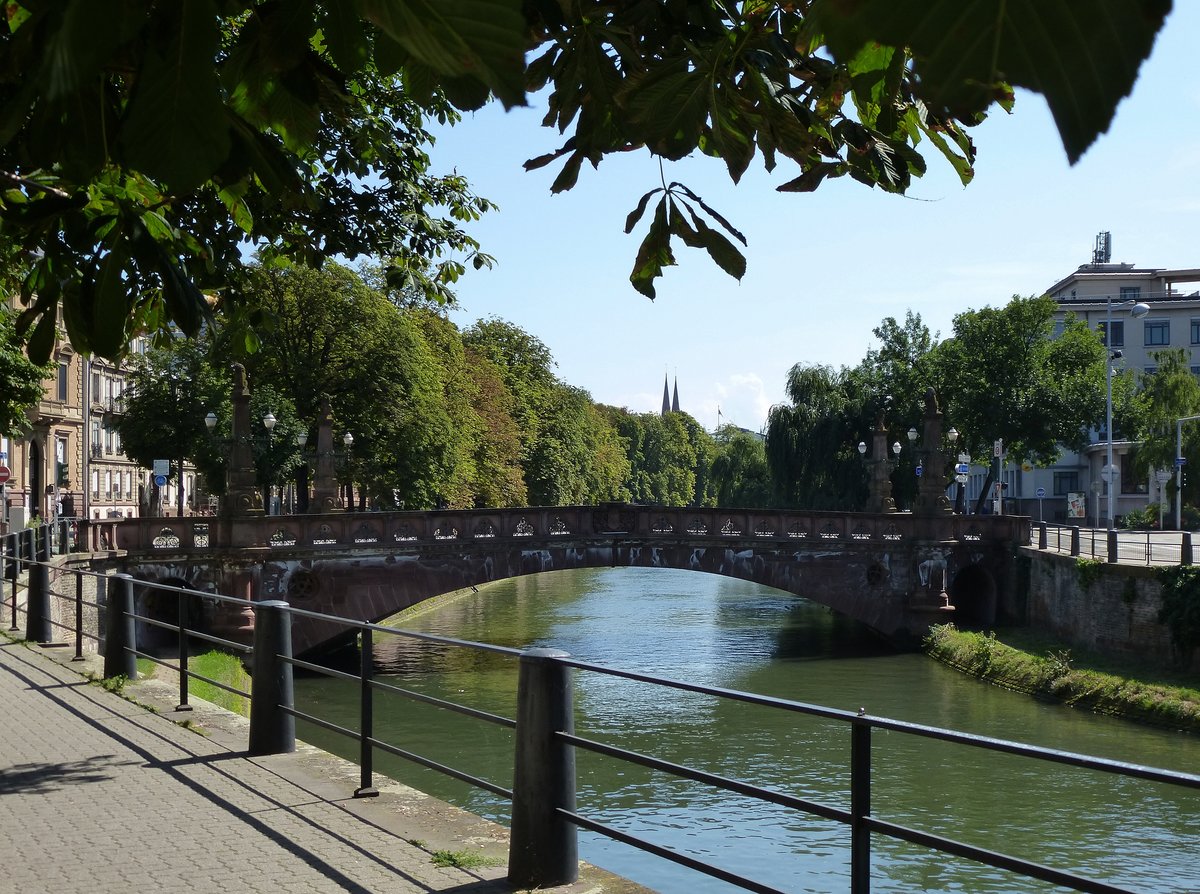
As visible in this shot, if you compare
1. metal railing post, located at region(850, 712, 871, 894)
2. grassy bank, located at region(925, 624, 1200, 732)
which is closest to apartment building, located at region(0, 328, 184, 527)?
grassy bank, located at region(925, 624, 1200, 732)

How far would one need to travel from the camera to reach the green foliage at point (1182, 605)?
27453mm

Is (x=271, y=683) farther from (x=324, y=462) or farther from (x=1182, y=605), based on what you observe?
(x=324, y=462)

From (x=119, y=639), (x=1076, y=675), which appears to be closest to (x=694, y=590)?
(x=1076, y=675)

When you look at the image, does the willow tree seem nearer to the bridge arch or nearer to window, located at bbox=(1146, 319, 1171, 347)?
the bridge arch

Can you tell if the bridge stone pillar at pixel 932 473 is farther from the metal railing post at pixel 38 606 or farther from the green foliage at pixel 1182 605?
the metal railing post at pixel 38 606

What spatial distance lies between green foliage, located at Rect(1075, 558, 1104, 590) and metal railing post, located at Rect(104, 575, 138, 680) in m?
24.6

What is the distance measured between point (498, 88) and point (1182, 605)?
29.5 metres

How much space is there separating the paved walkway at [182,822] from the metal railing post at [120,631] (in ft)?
6.52

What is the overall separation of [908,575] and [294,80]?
3972cm

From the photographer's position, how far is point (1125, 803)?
62.1 ft

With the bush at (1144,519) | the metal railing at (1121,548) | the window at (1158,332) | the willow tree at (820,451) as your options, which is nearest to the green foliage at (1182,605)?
the metal railing at (1121,548)

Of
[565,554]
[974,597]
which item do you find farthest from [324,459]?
[974,597]

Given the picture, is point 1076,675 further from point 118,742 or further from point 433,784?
point 118,742

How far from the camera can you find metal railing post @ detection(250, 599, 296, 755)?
29.5 ft
